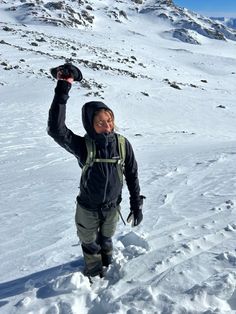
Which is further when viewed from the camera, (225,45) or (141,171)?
(225,45)

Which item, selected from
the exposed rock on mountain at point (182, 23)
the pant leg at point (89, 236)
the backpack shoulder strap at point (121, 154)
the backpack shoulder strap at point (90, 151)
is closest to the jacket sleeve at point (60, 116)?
the backpack shoulder strap at point (90, 151)

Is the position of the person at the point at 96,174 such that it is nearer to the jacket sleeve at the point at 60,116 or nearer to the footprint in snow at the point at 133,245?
the jacket sleeve at the point at 60,116

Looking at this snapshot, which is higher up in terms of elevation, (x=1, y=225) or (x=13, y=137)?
(x=1, y=225)

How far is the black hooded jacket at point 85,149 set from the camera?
3.78 m

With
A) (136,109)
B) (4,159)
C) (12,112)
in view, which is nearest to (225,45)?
(136,109)

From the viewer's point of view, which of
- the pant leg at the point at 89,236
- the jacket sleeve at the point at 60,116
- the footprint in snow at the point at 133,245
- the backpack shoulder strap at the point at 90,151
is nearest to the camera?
the jacket sleeve at the point at 60,116

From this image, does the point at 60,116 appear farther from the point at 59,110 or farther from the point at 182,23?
the point at 182,23

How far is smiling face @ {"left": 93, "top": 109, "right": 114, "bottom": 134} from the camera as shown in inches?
151

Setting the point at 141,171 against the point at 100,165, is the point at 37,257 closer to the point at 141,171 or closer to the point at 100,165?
the point at 100,165

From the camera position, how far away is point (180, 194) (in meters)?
7.35

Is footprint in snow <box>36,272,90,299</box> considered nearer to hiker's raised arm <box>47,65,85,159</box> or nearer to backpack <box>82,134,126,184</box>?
backpack <box>82,134,126,184</box>

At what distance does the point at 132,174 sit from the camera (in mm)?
4141

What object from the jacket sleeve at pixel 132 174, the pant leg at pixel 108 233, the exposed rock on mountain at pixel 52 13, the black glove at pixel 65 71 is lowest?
the exposed rock on mountain at pixel 52 13

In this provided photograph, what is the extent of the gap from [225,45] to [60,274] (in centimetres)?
8488
